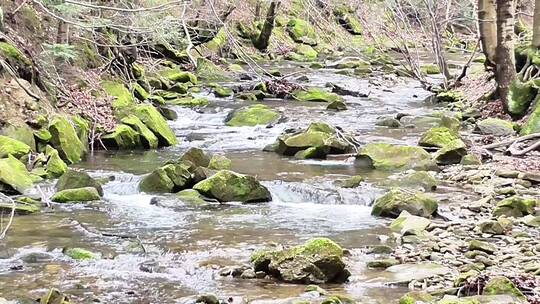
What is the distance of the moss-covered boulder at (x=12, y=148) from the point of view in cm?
1162

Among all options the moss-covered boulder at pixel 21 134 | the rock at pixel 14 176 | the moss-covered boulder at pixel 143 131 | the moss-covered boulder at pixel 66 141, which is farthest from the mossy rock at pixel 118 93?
the rock at pixel 14 176

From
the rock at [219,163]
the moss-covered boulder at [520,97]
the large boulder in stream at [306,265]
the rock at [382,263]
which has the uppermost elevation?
the moss-covered boulder at [520,97]

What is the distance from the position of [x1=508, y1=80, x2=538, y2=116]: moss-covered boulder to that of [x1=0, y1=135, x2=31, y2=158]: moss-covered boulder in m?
10.2

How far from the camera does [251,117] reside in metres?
17.3

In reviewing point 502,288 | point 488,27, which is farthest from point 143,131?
point 502,288

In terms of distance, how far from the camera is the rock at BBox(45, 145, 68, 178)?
11578mm

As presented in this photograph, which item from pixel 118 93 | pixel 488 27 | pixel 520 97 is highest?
pixel 488 27

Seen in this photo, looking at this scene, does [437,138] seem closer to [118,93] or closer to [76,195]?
[76,195]

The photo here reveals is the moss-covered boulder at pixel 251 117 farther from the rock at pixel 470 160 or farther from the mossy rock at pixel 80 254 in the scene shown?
the mossy rock at pixel 80 254

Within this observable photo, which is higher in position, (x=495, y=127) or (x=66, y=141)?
(x=495, y=127)

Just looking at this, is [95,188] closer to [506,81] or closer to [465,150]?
[465,150]

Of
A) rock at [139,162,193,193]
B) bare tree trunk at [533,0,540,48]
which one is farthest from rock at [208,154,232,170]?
bare tree trunk at [533,0,540,48]

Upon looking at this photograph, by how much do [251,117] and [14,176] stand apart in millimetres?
7547

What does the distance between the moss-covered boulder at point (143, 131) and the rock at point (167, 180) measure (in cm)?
368
